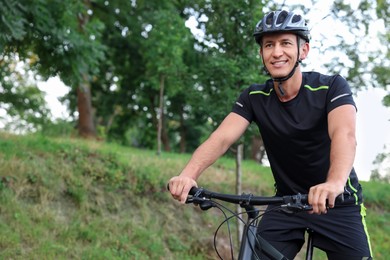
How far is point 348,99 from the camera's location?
2967 mm

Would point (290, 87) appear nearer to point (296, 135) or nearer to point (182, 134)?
point (296, 135)

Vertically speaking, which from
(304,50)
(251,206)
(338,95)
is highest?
(304,50)

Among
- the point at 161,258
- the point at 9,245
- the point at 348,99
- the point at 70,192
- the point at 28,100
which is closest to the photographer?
the point at 348,99

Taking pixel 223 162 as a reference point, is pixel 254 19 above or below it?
above

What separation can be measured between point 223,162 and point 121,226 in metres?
5.35

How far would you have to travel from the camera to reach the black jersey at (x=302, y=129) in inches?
120

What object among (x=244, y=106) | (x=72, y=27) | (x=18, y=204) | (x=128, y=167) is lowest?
(x=18, y=204)

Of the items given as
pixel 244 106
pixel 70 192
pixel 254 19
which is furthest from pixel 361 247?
pixel 70 192

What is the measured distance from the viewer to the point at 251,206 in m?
2.74

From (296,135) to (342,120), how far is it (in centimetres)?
30

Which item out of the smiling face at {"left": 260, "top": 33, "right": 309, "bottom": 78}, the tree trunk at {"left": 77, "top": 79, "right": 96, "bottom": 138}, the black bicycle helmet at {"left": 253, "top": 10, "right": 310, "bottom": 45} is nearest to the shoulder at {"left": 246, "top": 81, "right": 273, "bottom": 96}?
the smiling face at {"left": 260, "top": 33, "right": 309, "bottom": 78}

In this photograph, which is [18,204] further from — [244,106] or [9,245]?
[244,106]

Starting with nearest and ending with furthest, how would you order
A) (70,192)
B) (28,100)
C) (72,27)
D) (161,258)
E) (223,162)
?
(161,258)
(70,192)
(72,27)
(223,162)
(28,100)

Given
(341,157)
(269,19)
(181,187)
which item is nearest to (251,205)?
(181,187)
